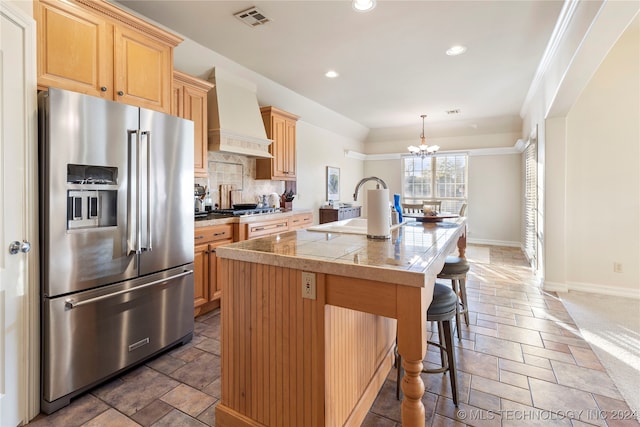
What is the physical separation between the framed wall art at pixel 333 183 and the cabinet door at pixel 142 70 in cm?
431

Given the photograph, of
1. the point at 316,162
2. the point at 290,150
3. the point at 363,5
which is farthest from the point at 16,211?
the point at 316,162

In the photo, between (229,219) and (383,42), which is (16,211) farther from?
(383,42)

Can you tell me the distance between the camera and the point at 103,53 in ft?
7.21

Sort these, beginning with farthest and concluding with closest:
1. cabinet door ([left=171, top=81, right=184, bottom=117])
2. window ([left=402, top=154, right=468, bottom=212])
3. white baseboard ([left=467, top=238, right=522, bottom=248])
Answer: window ([left=402, top=154, right=468, bottom=212])
white baseboard ([left=467, top=238, right=522, bottom=248])
cabinet door ([left=171, top=81, right=184, bottom=117])

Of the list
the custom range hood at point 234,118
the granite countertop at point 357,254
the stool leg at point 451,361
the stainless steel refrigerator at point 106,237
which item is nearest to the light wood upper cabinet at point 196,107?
the custom range hood at point 234,118

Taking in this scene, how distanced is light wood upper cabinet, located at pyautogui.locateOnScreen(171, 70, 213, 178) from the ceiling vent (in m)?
0.82

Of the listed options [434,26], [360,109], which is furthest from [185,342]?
[360,109]

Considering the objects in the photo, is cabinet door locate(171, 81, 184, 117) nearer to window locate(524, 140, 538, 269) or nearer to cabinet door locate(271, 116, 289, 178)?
cabinet door locate(271, 116, 289, 178)

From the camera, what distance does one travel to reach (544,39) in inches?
128

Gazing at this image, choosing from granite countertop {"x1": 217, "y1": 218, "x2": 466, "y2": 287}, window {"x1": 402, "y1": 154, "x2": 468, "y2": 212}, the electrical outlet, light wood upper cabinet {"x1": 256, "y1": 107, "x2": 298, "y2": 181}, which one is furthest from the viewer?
window {"x1": 402, "y1": 154, "x2": 468, "y2": 212}

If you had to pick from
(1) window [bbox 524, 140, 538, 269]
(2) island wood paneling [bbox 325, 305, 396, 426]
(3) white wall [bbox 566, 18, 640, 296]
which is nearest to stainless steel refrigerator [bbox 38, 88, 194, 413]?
(2) island wood paneling [bbox 325, 305, 396, 426]

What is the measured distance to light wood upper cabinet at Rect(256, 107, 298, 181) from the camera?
4.63 meters

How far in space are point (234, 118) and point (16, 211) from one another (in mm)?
2562

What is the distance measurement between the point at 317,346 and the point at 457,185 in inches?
289
